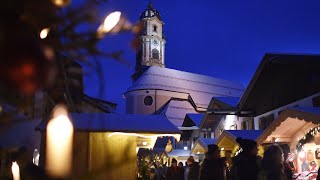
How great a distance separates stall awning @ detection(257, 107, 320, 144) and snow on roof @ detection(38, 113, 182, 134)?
349cm

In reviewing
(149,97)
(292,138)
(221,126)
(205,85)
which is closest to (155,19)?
(205,85)

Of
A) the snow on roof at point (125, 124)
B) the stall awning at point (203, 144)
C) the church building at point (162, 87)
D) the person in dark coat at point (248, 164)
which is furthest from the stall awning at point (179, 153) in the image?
the person in dark coat at point (248, 164)

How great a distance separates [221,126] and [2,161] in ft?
76.1

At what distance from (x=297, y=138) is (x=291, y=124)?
4.59 ft

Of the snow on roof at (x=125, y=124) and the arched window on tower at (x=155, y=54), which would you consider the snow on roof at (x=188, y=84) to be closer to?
the arched window on tower at (x=155, y=54)

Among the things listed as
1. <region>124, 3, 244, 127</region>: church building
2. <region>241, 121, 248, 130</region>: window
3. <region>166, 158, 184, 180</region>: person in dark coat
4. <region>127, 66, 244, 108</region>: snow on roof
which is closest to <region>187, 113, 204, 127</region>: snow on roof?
<region>241, 121, 248, 130</region>: window

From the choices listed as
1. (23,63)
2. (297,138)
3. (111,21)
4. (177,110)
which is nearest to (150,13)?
(177,110)

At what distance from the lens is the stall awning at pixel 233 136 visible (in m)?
18.5

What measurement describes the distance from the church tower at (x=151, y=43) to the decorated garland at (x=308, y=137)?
72.7m

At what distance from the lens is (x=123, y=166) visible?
12.2 m

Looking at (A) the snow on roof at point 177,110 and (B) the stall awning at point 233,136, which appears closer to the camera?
(B) the stall awning at point 233,136

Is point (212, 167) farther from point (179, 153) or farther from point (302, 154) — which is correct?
point (179, 153)

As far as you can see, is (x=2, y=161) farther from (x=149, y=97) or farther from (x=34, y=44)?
(x=149, y=97)

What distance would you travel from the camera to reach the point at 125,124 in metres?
11.4
